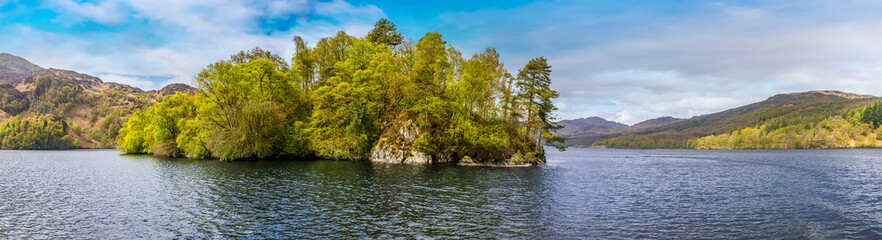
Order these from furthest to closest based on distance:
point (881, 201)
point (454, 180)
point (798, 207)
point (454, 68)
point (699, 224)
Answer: point (454, 68) → point (454, 180) → point (881, 201) → point (798, 207) → point (699, 224)

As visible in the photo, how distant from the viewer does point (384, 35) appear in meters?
98.6

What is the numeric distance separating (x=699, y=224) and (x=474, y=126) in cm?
4817

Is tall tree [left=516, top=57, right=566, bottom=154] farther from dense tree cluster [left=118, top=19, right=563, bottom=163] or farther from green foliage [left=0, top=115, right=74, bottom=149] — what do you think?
green foliage [left=0, top=115, right=74, bottom=149]

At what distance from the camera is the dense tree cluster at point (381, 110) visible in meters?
71.5

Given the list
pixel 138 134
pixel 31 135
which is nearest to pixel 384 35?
pixel 138 134

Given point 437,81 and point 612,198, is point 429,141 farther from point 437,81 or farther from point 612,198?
point 612,198

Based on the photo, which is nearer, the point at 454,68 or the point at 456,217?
the point at 456,217

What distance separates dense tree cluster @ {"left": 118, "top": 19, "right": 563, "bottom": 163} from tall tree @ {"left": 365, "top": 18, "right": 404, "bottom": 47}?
11.1 m

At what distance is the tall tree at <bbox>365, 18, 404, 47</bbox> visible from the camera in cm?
9781

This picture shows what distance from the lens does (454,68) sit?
267ft

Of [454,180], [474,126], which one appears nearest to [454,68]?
[474,126]

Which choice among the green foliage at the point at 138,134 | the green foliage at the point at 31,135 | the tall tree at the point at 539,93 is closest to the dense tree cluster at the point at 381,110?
the tall tree at the point at 539,93

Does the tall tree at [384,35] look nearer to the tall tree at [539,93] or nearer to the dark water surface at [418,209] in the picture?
the tall tree at [539,93]

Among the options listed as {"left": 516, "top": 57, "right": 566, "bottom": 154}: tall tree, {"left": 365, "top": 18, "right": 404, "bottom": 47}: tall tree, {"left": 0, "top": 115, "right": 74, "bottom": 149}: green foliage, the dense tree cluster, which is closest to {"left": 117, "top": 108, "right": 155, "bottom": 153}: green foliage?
the dense tree cluster
